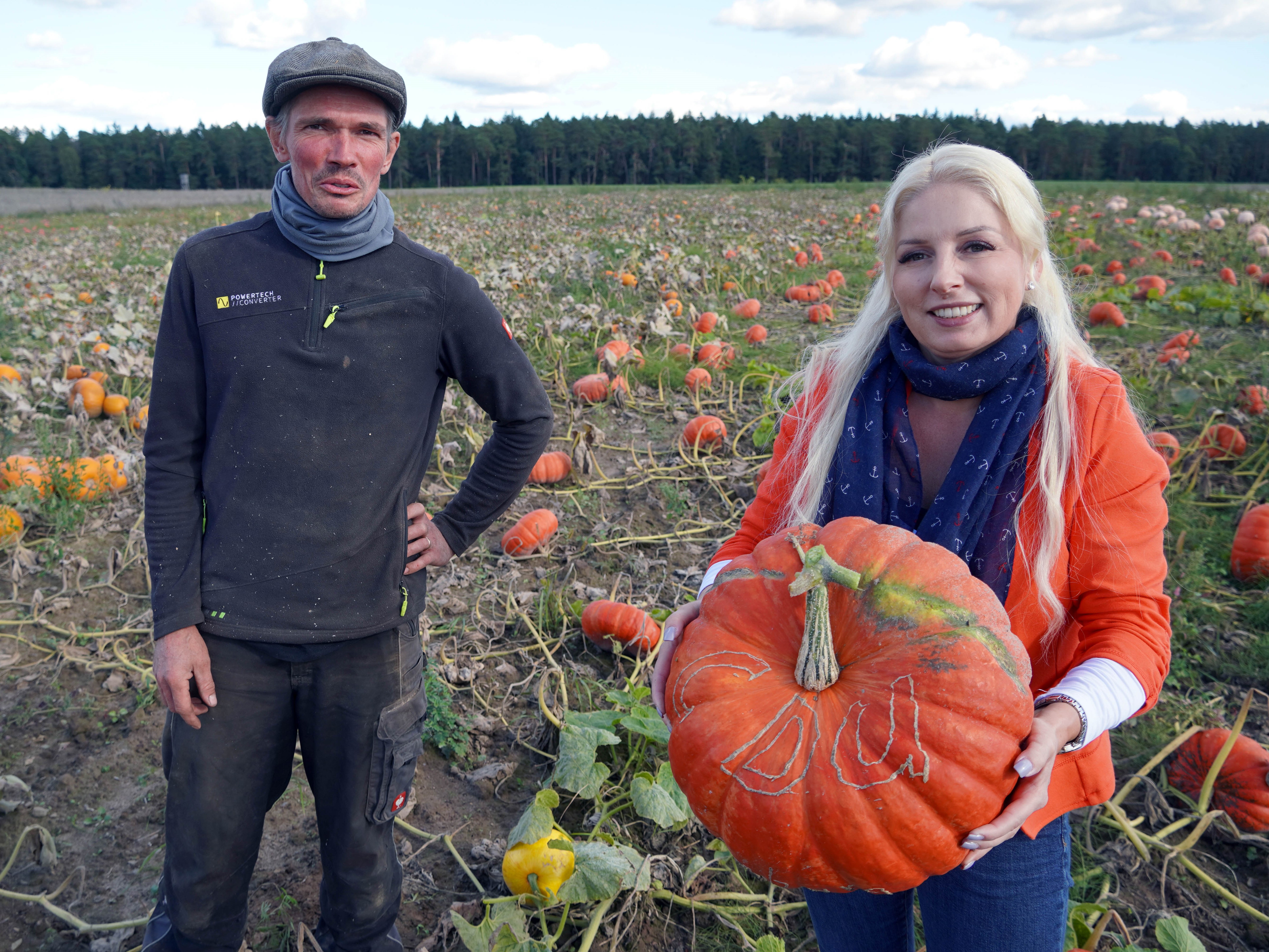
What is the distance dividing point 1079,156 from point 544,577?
232 feet

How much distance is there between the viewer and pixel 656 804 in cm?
245

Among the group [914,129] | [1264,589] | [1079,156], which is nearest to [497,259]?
[1264,589]

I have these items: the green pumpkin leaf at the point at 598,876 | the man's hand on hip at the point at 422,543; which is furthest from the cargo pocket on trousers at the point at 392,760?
the green pumpkin leaf at the point at 598,876

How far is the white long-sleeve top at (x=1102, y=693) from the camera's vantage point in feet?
4.70

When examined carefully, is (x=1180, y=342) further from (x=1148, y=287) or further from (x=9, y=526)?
(x=9, y=526)

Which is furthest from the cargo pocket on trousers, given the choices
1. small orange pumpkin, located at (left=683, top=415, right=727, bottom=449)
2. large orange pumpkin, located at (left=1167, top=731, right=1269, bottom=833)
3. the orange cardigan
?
small orange pumpkin, located at (left=683, top=415, right=727, bottom=449)

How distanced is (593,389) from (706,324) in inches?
75.7

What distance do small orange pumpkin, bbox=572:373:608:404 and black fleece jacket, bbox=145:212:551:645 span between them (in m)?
4.22

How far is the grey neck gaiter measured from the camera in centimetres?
206

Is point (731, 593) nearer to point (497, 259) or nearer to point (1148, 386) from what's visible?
point (1148, 386)

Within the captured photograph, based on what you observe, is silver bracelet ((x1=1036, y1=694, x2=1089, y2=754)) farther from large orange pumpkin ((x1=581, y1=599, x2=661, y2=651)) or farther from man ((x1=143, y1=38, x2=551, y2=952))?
large orange pumpkin ((x1=581, y1=599, x2=661, y2=651))

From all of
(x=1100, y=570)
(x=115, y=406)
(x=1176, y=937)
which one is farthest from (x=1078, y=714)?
(x=115, y=406)

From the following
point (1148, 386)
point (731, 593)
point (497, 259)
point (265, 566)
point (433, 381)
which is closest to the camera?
point (731, 593)

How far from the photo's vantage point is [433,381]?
2271 mm
